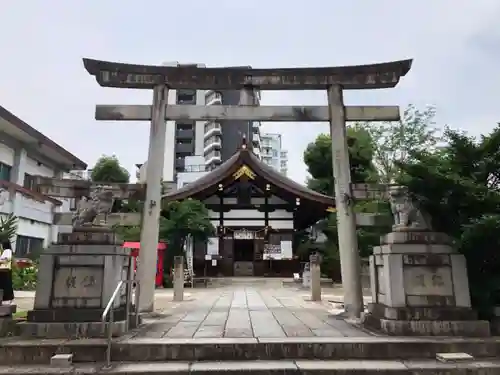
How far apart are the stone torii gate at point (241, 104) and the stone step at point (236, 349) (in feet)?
9.17

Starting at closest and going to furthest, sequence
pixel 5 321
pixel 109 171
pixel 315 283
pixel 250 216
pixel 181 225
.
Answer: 1. pixel 5 321
2. pixel 315 283
3. pixel 181 225
4. pixel 250 216
5. pixel 109 171

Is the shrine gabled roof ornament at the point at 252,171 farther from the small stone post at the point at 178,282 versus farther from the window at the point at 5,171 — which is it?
the small stone post at the point at 178,282

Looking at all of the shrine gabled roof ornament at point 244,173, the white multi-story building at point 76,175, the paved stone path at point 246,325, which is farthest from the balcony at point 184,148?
the paved stone path at point 246,325

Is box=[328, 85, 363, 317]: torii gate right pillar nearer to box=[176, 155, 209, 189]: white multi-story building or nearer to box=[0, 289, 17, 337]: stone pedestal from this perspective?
box=[0, 289, 17, 337]: stone pedestal

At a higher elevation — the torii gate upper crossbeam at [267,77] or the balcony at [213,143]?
the balcony at [213,143]

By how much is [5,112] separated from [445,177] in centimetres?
1475

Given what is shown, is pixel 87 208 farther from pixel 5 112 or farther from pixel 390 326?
pixel 5 112

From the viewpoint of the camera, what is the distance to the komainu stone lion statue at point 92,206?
5629mm

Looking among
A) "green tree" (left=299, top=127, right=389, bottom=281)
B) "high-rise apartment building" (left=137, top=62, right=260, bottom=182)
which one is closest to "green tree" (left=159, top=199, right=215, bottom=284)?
"green tree" (left=299, top=127, right=389, bottom=281)

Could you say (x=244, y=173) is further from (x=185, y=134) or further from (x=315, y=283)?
(x=185, y=134)

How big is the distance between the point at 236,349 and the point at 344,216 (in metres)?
3.67

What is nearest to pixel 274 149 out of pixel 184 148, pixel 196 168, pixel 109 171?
pixel 184 148

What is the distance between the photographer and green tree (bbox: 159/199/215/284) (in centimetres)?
1798

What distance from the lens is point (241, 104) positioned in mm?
7793
